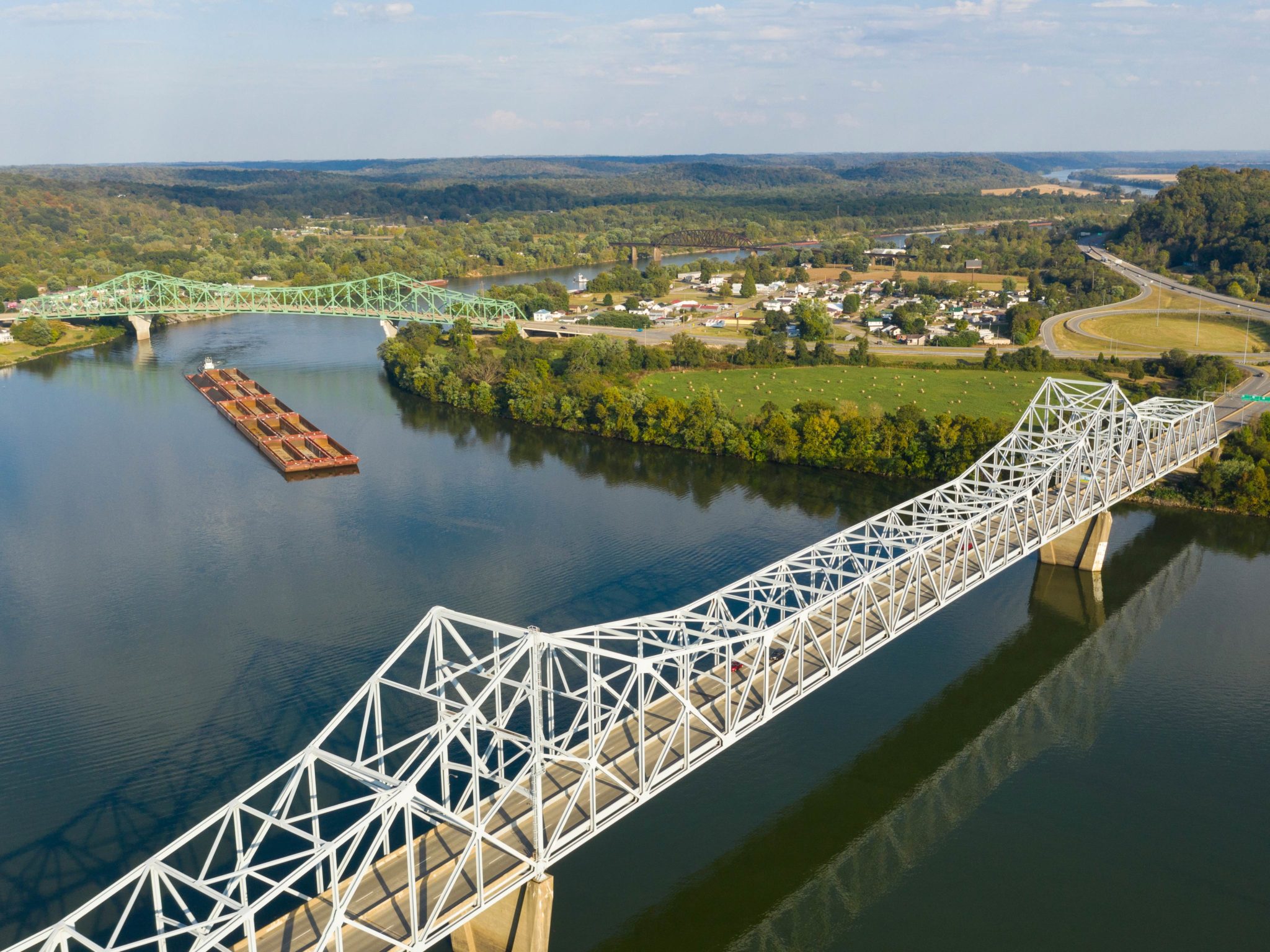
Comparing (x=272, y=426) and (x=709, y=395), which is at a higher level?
(x=709, y=395)

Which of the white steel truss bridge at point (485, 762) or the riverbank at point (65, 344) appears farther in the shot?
the riverbank at point (65, 344)

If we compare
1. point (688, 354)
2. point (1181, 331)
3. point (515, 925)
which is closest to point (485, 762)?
point (515, 925)

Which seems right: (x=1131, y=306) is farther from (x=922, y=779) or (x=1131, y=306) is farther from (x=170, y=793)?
(x=170, y=793)

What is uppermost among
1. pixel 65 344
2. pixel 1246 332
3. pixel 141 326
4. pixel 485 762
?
pixel 141 326

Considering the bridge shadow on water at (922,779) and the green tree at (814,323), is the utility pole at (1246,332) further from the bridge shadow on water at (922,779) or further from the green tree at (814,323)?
the bridge shadow on water at (922,779)

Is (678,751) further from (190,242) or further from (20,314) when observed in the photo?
(190,242)

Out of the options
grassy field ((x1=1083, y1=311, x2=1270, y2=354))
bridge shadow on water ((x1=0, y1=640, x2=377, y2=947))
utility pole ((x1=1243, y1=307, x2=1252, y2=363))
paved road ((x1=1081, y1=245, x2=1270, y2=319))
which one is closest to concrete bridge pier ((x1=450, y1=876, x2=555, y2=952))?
bridge shadow on water ((x1=0, y1=640, x2=377, y2=947))

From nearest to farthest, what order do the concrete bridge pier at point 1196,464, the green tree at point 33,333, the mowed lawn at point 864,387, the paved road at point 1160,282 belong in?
the concrete bridge pier at point 1196,464
the mowed lawn at point 864,387
the green tree at point 33,333
the paved road at point 1160,282

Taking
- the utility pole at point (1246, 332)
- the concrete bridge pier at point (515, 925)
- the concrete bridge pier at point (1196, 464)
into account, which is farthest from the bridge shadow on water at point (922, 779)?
the utility pole at point (1246, 332)
